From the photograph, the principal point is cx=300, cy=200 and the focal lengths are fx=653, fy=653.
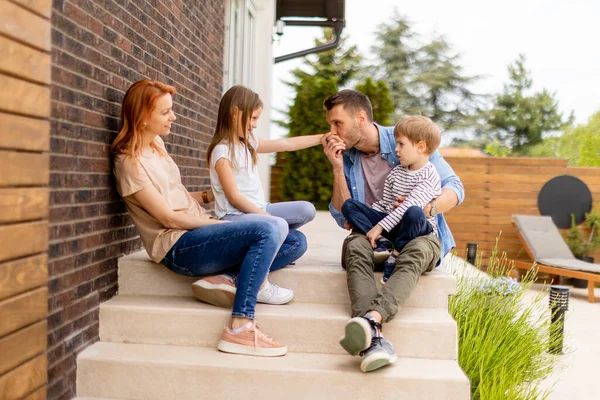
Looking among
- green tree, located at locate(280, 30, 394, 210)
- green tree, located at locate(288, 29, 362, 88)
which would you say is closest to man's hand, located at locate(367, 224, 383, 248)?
green tree, located at locate(280, 30, 394, 210)

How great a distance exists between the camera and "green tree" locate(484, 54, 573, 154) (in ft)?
97.1

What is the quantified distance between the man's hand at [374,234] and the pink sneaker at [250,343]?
0.73 m

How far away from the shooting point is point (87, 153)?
9.12 ft

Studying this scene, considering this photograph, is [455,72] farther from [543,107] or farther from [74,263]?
[74,263]

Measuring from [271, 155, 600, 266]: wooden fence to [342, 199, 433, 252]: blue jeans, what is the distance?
6506 millimetres

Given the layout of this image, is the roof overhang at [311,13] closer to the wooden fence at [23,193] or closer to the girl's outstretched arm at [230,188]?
the girl's outstretched arm at [230,188]

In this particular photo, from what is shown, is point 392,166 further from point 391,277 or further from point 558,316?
point 558,316

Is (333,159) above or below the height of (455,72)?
below

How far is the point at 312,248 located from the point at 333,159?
110cm

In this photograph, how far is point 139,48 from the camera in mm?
3436

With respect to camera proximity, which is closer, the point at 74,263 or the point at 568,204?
the point at 74,263

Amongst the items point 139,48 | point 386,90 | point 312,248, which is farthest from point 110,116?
point 386,90

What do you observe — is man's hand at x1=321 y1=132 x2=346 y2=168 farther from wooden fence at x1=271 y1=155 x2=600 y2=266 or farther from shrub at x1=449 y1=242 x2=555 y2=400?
wooden fence at x1=271 y1=155 x2=600 y2=266

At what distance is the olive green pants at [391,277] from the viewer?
9.38 ft
